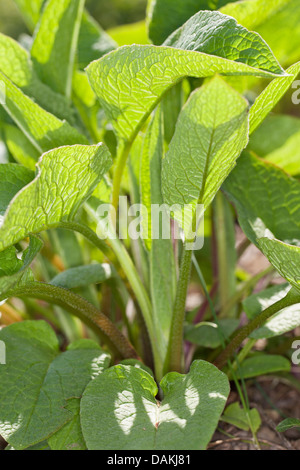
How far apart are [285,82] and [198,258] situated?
0.51 metres

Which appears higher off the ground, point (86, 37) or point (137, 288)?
point (86, 37)

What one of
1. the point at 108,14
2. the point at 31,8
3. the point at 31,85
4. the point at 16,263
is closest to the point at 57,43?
the point at 31,85

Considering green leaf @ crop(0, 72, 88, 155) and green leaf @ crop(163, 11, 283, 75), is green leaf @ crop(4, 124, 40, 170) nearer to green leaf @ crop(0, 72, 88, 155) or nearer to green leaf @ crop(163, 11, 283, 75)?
green leaf @ crop(0, 72, 88, 155)

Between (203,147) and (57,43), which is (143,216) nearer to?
(203,147)

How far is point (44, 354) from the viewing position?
66 cm

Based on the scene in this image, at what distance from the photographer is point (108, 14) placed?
2.42 meters

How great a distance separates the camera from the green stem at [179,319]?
0.61 m

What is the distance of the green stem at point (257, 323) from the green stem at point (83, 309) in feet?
0.40

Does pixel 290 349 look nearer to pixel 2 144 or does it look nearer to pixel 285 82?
pixel 285 82

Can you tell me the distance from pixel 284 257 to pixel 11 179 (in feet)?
1.05

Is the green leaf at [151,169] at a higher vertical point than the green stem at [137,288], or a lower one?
higher

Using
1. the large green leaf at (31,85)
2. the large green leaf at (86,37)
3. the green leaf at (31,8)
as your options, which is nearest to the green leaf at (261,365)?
the large green leaf at (31,85)

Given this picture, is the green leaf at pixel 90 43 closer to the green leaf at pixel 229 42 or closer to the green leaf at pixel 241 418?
the green leaf at pixel 229 42
